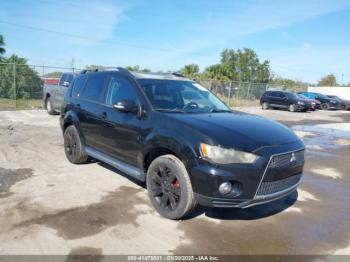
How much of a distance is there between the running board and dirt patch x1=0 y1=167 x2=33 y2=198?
45.2 inches

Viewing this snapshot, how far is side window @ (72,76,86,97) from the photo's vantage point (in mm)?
6490

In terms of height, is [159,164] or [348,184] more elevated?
[159,164]

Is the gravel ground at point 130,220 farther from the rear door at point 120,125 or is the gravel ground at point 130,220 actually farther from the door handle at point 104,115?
the door handle at point 104,115

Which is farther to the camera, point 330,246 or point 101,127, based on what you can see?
point 101,127

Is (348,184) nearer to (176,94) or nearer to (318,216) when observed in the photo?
(318,216)

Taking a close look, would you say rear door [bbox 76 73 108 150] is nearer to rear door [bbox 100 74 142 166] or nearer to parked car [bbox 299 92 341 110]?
rear door [bbox 100 74 142 166]

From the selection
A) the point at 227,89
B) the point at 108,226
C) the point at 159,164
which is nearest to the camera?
the point at 108,226

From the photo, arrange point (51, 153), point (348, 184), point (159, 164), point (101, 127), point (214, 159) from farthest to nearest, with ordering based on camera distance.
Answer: point (51, 153)
point (348, 184)
point (101, 127)
point (159, 164)
point (214, 159)

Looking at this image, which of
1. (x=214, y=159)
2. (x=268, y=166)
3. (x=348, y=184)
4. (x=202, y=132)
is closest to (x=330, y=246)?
(x=268, y=166)

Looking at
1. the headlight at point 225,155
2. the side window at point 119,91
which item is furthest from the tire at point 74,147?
the headlight at point 225,155

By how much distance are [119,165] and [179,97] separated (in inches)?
55.8

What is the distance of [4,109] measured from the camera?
1669 centimetres

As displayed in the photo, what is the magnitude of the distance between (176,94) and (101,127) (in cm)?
139

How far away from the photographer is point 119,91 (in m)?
5.32
